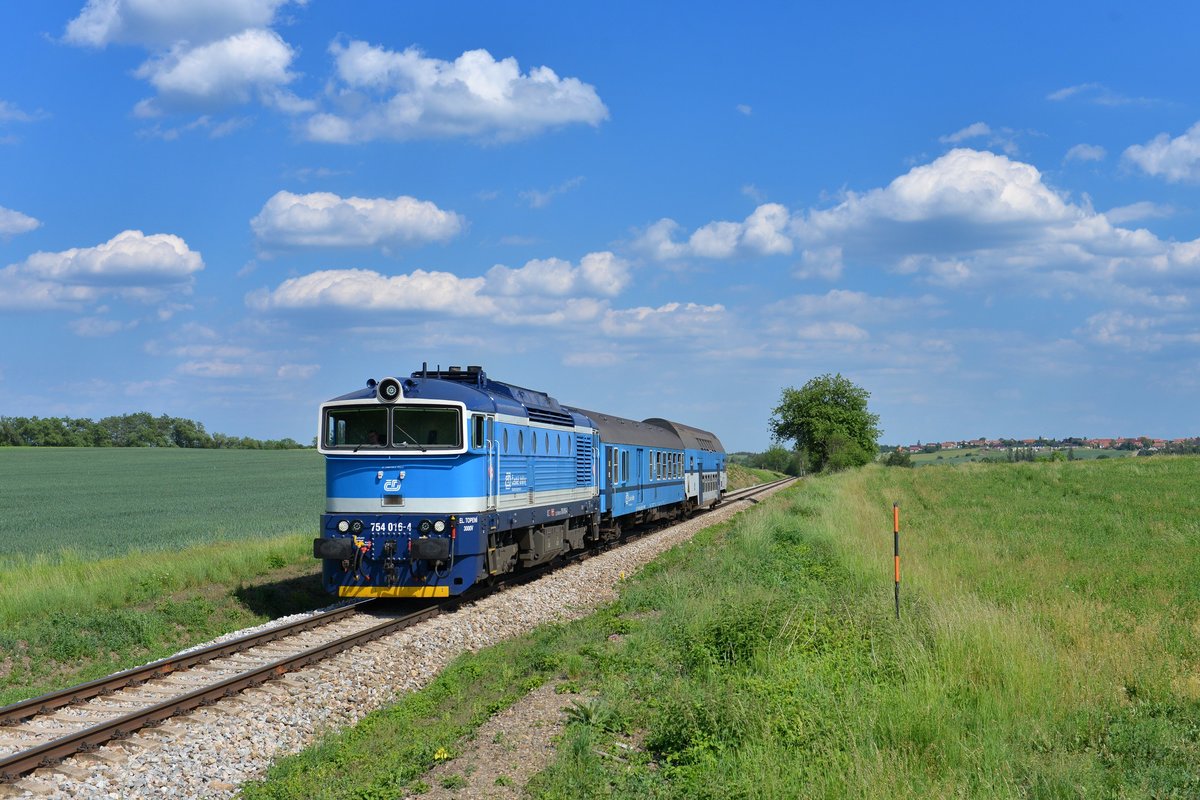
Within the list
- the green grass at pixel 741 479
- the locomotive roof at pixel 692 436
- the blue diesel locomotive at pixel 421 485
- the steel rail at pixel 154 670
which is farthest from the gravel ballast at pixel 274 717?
the green grass at pixel 741 479

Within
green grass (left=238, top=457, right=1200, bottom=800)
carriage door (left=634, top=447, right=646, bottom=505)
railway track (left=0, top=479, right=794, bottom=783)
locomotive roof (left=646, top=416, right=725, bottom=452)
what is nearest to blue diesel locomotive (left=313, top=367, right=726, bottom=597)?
railway track (left=0, top=479, right=794, bottom=783)

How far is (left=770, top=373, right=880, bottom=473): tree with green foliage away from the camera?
322ft

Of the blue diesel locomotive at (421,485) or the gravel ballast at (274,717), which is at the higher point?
the blue diesel locomotive at (421,485)

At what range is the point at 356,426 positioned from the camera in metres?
16.2

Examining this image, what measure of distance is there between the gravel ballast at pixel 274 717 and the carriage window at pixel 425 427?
9.29ft

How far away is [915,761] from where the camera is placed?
7.14 meters

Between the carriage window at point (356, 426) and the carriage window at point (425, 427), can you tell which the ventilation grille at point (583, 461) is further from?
the carriage window at point (356, 426)

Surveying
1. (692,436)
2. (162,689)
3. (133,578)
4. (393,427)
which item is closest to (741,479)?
(692,436)

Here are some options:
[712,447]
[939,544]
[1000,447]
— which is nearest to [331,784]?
[939,544]

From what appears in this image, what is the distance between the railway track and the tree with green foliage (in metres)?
87.2

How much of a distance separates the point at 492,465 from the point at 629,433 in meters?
13.0

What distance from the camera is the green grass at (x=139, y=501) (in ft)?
90.0

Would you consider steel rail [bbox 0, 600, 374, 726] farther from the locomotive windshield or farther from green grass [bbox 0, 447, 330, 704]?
the locomotive windshield

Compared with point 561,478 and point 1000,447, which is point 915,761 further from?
point 1000,447
